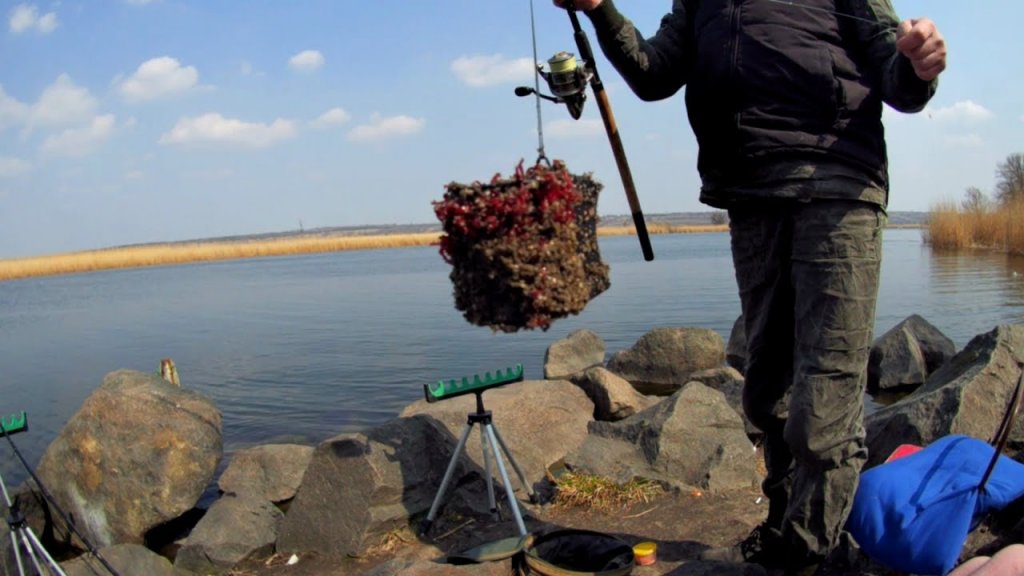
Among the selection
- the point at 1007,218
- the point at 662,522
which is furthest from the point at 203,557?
the point at 1007,218

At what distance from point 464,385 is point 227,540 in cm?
228

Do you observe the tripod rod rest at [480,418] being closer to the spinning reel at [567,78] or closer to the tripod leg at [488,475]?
the tripod leg at [488,475]

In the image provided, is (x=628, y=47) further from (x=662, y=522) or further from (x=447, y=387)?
(x=662, y=522)

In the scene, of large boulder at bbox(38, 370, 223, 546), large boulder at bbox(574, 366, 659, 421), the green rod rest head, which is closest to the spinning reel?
the green rod rest head

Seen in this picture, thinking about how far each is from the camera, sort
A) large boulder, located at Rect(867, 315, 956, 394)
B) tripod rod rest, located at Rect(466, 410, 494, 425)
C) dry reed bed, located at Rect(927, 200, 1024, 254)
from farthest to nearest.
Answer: dry reed bed, located at Rect(927, 200, 1024, 254) < large boulder, located at Rect(867, 315, 956, 394) < tripod rod rest, located at Rect(466, 410, 494, 425)

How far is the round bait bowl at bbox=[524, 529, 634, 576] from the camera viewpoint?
3.92 m

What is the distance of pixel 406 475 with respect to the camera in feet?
18.8

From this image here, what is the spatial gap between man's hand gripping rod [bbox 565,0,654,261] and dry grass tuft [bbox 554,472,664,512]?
6.80 feet

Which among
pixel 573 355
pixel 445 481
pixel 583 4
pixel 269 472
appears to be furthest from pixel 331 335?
pixel 583 4

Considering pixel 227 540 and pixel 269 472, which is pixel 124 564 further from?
pixel 269 472

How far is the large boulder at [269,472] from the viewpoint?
7312 millimetres

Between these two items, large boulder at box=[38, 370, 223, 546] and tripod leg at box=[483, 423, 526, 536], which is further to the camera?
large boulder at box=[38, 370, 223, 546]

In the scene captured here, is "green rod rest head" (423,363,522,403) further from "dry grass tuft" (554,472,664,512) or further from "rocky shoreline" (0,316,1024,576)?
"dry grass tuft" (554,472,664,512)


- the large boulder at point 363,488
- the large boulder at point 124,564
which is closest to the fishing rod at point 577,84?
the large boulder at point 363,488
